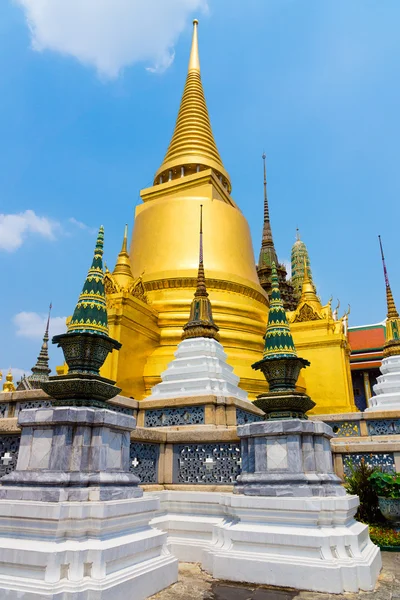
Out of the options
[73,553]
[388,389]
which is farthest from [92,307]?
[388,389]

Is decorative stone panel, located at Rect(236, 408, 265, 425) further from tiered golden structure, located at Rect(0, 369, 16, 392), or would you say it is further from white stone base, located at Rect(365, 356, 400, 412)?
tiered golden structure, located at Rect(0, 369, 16, 392)

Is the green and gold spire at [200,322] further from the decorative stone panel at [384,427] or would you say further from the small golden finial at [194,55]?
the small golden finial at [194,55]

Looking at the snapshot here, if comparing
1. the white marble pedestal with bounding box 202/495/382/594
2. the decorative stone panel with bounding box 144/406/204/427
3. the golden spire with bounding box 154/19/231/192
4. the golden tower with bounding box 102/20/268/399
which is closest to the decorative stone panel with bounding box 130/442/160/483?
the white marble pedestal with bounding box 202/495/382/594

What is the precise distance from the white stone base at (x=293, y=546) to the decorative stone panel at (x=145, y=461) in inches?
39.0

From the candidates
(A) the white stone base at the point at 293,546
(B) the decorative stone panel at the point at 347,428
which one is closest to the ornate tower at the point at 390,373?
(B) the decorative stone panel at the point at 347,428

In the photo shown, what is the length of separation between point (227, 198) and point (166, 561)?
16644mm

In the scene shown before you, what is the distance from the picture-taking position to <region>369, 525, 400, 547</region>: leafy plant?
5.41 metres

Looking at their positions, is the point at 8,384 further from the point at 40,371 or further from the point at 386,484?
the point at 386,484

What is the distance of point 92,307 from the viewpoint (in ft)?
14.3

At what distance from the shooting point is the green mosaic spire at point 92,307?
14.0 feet

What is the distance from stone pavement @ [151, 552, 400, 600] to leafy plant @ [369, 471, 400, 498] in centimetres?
158

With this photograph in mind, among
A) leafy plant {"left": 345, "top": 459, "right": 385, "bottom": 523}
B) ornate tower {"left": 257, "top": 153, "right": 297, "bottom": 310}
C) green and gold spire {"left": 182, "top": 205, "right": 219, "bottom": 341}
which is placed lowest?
leafy plant {"left": 345, "top": 459, "right": 385, "bottom": 523}

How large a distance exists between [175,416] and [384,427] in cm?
463

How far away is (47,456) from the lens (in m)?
3.75
